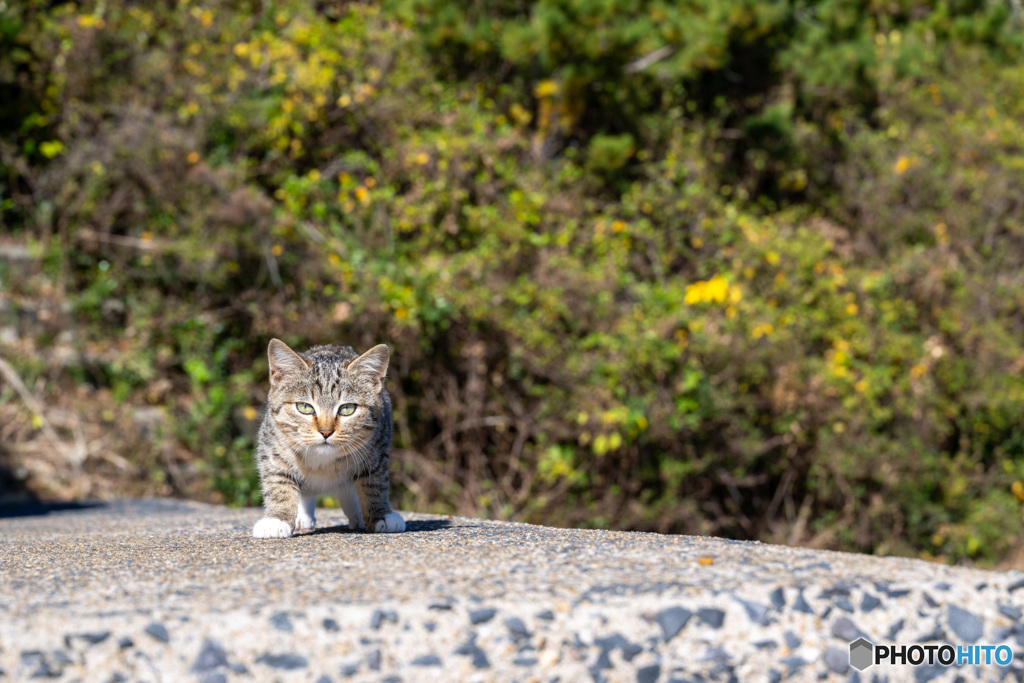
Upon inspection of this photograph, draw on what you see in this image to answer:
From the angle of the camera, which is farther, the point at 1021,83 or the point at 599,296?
the point at 1021,83

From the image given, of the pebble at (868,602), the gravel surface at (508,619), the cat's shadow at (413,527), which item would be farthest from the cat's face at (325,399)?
the pebble at (868,602)

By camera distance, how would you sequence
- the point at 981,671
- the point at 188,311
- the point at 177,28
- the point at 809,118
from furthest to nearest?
the point at 809,118 < the point at 177,28 < the point at 188,311 < the point at 981,671

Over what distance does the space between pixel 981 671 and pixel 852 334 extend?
5.64 metres

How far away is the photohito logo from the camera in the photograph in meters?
2.24

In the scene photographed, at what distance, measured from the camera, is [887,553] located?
735 centimetres

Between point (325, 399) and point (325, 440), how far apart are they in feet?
0.50

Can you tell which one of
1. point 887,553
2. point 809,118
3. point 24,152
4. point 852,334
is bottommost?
point 887,553

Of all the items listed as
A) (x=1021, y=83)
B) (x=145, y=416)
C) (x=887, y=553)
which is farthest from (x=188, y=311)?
(x=1021, y=83)

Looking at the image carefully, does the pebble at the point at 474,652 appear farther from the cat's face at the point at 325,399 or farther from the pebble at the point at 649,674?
the cat's face at the point at 325,399

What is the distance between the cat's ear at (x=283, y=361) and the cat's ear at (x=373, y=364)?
0.18 m

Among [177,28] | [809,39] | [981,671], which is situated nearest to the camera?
A: [981,671]

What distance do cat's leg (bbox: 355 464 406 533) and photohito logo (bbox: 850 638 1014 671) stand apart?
1.72m

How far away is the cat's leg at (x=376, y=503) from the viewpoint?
348 cm

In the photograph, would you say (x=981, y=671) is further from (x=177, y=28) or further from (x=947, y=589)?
(x=177, y=28)
